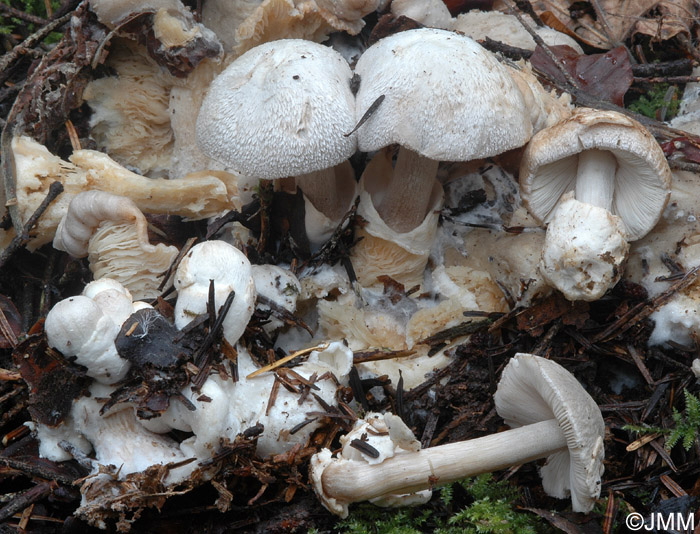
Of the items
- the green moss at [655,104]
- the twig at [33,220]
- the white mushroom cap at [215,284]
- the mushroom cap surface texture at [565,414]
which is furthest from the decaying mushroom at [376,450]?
the green moss at [655,104]

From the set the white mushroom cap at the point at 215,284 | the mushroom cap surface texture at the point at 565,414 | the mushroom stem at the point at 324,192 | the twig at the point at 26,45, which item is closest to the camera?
the mushroom cap surface texture at the point at 565,414

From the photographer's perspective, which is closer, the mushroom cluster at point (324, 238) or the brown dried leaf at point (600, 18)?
the mushroom cluster at point (324, 238)

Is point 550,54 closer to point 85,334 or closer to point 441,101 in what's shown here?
point 441,101

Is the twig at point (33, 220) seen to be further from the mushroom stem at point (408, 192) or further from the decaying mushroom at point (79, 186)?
the mushroom stem at point (408, 192)

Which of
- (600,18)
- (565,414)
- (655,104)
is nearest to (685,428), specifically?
(565,414)

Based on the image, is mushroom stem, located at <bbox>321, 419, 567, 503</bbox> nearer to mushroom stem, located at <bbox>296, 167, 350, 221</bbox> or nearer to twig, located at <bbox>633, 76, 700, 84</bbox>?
mushroom stem, located at <bbox>296, 167, 350, 221</bbox>

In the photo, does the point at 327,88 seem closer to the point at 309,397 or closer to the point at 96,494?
the point at 309,397
